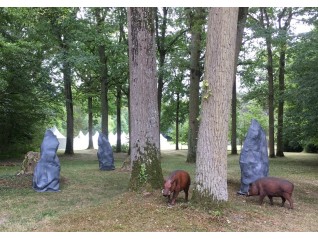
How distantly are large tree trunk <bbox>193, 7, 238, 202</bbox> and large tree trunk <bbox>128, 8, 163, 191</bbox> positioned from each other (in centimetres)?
174

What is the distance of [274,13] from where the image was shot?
2175cm

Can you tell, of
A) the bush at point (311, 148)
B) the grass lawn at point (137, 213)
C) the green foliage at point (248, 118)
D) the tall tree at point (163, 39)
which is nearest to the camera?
the grass lawn at point (137, 213)

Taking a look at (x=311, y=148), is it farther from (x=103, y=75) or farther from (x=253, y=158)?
(x=253, y=158)

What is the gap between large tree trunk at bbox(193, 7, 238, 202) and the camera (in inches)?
245

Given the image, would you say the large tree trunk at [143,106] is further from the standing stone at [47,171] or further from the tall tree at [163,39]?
the tall tree at [163,39]

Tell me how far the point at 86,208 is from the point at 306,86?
1099 centimetres

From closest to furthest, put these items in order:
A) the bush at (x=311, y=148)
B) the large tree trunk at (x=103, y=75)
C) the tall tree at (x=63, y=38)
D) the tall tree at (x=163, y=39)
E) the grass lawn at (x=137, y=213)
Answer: the grass lawn at (x=137, y=213)
the tall tree at (x=63, y=38)
the large tree trunk at (x=103, y=75)
the tall tree at (x=163, y=39)
the bush at (x=311, y=148)

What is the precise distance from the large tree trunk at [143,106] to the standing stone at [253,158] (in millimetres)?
2226

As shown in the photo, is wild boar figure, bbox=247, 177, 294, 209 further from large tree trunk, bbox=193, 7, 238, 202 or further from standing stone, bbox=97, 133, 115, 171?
standing stone, bbox=97, 133, 115, 171

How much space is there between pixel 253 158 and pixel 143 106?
3088 mm

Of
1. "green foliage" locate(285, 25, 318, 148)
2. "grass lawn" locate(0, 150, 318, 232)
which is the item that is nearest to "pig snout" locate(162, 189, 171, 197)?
"grass lawn" locate(0, 150, 318, 232)

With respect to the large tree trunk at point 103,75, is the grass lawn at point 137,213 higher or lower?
lower

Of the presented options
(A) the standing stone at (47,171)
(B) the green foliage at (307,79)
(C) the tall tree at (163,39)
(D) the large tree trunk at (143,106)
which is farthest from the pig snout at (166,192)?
(C) the tall tree at (163,39)

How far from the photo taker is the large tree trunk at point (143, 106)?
780 cm
